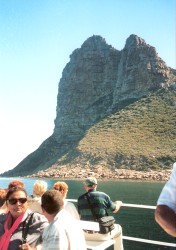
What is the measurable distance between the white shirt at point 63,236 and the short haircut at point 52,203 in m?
0.17

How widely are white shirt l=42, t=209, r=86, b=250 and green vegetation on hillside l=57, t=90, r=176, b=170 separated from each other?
114952mm

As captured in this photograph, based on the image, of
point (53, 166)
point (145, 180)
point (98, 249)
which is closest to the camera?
point (98, 249)

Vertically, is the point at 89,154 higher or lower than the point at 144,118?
lower

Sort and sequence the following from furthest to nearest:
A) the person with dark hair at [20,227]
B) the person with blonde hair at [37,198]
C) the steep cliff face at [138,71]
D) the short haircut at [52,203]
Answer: the steep cliff face at [138,71]
the person with blonde hair at [37,198]
the person with dark hair at [20,227]
the short haircut at [52,203]

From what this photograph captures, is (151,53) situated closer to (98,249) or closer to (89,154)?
(89,154)

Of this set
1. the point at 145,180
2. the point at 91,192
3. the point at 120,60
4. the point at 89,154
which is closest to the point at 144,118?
the point at 89,154

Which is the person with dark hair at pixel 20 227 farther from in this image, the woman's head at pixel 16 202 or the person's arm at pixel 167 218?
the person's arm at pixel 167 218

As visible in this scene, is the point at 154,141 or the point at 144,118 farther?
the point at 144,118

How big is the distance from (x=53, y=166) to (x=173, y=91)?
5959cm

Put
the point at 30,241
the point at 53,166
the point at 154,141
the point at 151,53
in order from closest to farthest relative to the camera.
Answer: the point at 30,241 → the point at 154,141 → the point at 53,166 → the point at 151,53

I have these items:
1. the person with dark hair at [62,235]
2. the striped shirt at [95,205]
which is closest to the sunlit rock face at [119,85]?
the striped shirt at [95,205]

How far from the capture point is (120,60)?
192750mm

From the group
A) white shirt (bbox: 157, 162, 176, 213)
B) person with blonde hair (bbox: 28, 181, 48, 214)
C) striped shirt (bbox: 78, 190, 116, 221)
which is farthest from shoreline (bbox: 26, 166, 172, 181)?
white shirt (bbox: 157, 162, 176, 213)

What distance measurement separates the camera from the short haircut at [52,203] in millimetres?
3182
